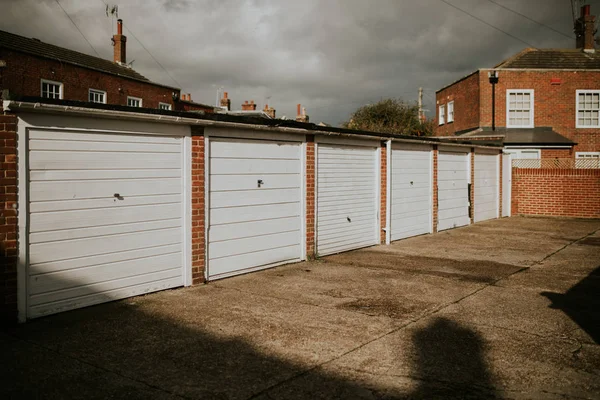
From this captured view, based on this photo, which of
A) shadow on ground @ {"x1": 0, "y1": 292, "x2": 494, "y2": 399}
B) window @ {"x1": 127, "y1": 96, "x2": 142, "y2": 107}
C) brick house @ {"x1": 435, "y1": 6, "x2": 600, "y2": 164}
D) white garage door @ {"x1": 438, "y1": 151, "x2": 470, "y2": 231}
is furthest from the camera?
window @ {"x1": 127, "y1": 96, "x2": 142, "y2": 107}

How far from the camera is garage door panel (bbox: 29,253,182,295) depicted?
611 cm

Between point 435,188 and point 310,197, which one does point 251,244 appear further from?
point 435,188

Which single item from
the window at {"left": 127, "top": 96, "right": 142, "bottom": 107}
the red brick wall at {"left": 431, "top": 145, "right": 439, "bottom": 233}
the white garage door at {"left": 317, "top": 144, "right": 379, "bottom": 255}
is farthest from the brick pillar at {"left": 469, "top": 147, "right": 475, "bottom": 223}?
the window at {"left": 127, "top": 96, "right": 142, "bottom": 107}

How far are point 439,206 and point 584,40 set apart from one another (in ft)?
77.6

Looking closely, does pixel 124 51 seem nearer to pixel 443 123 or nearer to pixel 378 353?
pixel 443 123

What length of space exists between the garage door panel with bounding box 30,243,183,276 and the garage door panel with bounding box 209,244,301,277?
84 centimetres

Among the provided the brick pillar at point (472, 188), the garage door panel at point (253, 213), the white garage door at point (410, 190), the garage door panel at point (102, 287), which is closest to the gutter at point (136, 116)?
the garage door panel at point (253, 213)

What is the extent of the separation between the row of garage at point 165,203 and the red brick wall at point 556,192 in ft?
34.1

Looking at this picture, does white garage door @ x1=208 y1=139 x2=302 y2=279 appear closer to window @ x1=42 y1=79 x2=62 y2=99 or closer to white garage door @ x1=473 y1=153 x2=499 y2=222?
white garage door @ x1=473 y1=153 x2=499 y2=222

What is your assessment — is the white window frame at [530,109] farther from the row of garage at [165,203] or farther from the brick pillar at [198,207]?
the brick pillar at [198,207]

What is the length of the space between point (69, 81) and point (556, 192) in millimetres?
25555

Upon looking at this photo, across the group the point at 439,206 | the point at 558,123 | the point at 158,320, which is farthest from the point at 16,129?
the point at 558,123

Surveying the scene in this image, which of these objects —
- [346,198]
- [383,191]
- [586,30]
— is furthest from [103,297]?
[586,30]

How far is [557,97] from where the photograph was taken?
2822 cm
